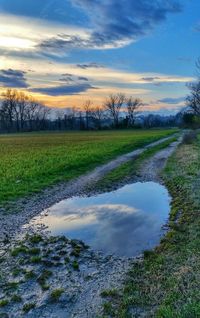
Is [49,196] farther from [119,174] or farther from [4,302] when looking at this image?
[4,302]

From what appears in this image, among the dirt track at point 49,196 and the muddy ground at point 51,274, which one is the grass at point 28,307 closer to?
the muddy ground at point 51,274

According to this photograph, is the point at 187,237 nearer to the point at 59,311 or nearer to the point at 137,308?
the point at 137,308

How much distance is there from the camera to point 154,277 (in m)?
7.42

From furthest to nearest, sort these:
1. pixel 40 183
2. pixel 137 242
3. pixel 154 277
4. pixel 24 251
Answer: pixel 40 183 → pixel 137 242 → pixel 24 251 → pixel 154 277

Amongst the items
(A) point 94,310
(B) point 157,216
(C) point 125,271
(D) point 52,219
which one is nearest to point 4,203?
(D) point 52,219

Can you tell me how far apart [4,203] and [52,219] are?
2787 mm

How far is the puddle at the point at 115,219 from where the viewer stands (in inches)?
388

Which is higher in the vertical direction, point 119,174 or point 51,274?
point 119,174

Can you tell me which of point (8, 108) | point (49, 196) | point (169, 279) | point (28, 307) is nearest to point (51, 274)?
point (28, 307)

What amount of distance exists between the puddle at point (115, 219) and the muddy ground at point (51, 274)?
63 cm

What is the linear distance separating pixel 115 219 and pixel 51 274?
476 centimetres

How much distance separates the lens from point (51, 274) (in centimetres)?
782

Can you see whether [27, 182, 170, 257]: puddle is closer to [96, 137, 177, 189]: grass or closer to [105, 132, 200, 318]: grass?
[105, 132, 200, 318]: grass

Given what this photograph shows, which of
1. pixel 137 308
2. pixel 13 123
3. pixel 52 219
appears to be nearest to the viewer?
pixel 137 308
